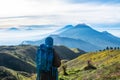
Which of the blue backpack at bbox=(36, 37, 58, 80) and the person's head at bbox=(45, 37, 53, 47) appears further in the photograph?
the person's head at bbox=(45, 37, 53, 47)

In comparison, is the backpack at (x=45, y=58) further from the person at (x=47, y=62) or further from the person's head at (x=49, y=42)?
the person's head at (x=49, y=42)

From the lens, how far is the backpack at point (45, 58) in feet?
67.9

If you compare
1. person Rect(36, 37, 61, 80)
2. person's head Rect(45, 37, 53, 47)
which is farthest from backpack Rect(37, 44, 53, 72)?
person's head Rect(45, 37, 53, 47)

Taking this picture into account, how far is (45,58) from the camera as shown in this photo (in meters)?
20.8

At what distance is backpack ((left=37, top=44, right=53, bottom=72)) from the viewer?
20.7m

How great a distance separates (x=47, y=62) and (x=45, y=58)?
10.7 inches

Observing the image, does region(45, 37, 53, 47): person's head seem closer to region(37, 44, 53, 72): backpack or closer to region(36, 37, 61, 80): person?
region(36, 37, 61, 80): person

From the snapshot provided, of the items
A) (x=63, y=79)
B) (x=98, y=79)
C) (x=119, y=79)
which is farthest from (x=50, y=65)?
(x=63, y=79)

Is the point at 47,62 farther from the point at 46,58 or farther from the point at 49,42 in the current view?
the point at 49,42

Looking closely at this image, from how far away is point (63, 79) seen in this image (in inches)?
2864

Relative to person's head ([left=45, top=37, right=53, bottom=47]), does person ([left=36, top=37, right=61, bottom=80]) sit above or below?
below

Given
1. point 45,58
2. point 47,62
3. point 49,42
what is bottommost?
point 47,62

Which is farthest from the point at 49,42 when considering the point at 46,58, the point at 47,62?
the point at 47,62

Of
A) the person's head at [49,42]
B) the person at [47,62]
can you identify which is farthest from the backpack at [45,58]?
the person's head at [49,42]
